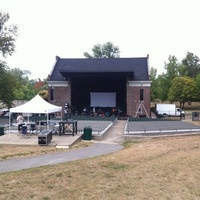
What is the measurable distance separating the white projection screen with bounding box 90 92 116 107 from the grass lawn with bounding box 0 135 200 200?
31453 millimetres

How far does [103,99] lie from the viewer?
44219mm

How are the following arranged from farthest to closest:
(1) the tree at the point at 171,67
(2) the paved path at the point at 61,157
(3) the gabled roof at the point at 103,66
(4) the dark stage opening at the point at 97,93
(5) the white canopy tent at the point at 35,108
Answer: (1) the tree at the point at 171,67 → (4) the dark stage opening at the point at 97,93 → (3) the gabled roof at the point at 103,66 → (5) the white canopy tent at the point at 35,108 → (2) the paved path at the point at 61,157

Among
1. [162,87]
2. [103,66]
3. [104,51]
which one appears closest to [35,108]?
[103,66]

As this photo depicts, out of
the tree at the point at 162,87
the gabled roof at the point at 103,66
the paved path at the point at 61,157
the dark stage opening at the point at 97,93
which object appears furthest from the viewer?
the tree at the point at 162,87

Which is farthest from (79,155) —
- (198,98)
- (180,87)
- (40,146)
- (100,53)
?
(100,53)

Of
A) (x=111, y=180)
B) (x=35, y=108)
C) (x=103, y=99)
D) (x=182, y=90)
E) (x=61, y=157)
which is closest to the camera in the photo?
(x=111, y=180)

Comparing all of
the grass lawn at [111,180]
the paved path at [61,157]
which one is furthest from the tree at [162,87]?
the grass lawn at [111,180]

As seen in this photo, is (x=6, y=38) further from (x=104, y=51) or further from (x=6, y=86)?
(x=104, y=51)

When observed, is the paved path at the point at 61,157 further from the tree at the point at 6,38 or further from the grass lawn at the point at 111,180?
the tree at the point at 6,38

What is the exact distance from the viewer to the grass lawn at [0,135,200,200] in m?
7.48

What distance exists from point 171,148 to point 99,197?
8.56 metres

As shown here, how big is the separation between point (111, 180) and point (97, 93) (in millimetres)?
36003

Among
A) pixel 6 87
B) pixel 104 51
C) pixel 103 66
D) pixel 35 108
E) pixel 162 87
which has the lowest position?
pixel 35 108

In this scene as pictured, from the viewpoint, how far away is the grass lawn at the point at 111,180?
748 cm
